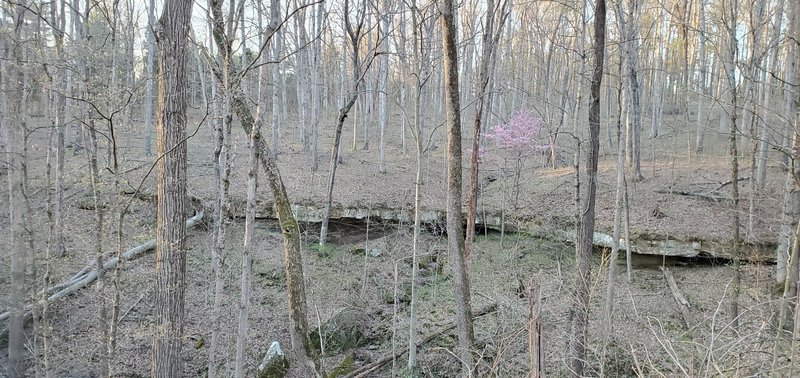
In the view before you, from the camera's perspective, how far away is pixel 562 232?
537 inches

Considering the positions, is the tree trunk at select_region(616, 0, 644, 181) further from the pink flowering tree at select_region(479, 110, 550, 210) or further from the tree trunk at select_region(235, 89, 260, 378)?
the tree trunk at select_region(235, 89, 260, 378)

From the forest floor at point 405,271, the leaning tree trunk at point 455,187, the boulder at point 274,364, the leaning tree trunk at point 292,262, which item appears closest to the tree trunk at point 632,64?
the forest floor at point 405,271

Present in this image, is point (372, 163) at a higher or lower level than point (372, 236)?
higher

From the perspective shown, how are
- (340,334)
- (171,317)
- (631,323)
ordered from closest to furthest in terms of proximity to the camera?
1. (171,317)
2. (631,323)
3. (340,334)

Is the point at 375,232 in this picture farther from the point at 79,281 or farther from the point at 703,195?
the point at 703,195

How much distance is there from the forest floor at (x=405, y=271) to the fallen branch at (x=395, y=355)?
0.53ft

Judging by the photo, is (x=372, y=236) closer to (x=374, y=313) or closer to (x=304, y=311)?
(x=374, y=313)

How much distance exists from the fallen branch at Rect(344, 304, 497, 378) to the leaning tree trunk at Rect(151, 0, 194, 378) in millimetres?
3824

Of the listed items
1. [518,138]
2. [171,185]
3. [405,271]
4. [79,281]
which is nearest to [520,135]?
[518,138]

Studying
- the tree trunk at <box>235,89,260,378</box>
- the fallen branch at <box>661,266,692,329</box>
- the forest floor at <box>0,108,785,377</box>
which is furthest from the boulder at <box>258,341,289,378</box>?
the fallen branch at <box>661,266,692,329</box>

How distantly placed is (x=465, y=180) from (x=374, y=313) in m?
7.85

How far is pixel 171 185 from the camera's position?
21.1 ft

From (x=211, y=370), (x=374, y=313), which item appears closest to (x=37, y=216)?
(x=211, y=370)

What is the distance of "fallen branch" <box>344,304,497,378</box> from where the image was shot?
30.4 feet
